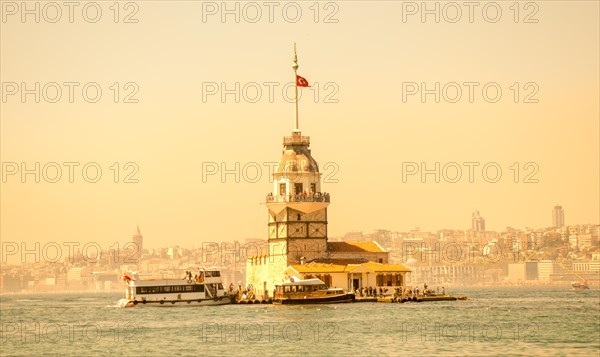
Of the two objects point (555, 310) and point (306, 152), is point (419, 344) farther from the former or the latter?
point (306, 152)

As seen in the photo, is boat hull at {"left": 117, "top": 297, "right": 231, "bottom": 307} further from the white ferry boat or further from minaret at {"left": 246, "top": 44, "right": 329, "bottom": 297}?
minaret at {"left": 246, "top": 44, "right": 329, "bottom": 297}

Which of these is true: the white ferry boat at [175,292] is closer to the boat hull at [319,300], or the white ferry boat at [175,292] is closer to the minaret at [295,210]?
the minaret at [295,210]

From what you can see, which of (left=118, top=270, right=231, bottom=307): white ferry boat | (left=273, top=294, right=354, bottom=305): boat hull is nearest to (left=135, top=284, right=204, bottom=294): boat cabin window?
(left=118, top=270, right=231, bottom=307): white ferry boat

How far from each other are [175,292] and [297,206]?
505 inches

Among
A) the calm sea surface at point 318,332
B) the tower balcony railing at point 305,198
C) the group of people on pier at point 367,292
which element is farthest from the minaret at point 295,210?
the calm sea surface at point 318,332

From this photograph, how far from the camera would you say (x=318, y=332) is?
243 feet

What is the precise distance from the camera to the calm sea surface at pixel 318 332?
210 feet

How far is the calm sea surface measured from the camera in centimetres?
6397

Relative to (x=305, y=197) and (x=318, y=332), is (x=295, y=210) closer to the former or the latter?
(x=305, y=197)

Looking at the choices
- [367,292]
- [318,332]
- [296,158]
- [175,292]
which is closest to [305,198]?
[296,158]

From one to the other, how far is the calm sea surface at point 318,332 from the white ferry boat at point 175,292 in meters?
7.20

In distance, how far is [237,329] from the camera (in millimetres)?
78500

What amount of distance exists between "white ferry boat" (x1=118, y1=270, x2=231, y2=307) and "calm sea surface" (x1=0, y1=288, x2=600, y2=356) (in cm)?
720

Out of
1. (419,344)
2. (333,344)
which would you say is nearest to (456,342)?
(419,344)
